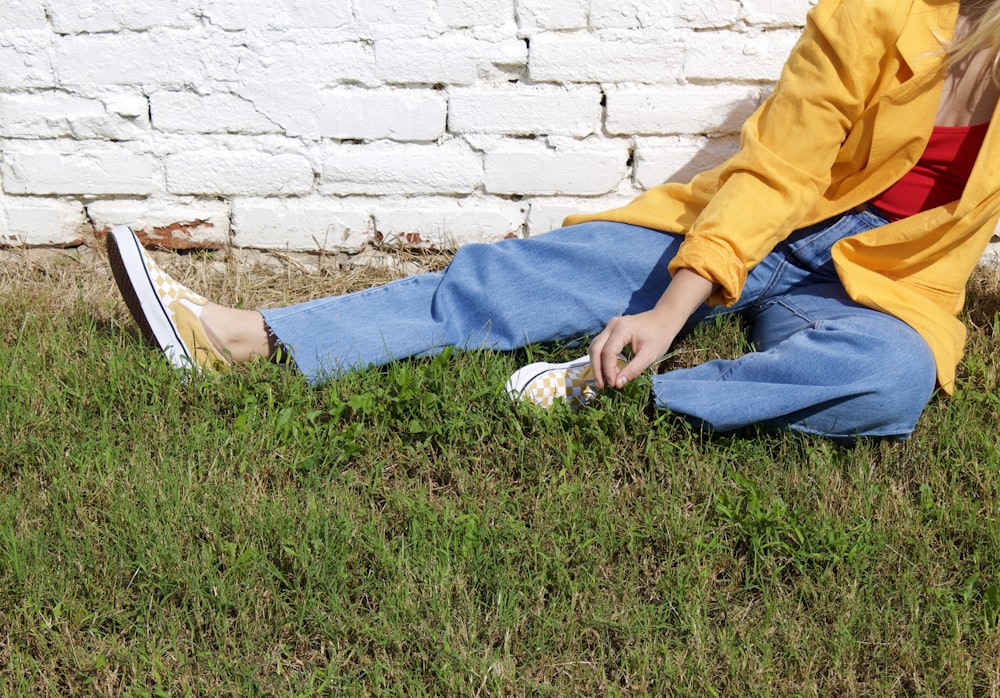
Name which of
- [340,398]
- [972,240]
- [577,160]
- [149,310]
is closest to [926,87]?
[972,240]

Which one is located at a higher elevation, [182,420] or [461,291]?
[461,291]

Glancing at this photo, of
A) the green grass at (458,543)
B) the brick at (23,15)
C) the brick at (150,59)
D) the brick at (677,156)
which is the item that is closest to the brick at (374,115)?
the brick at (150,59)

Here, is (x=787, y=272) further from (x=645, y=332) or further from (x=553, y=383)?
(x=553, y=383)

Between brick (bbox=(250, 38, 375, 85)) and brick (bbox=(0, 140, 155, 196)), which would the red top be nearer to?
brick (bbox=(250, 38, 375, 85))

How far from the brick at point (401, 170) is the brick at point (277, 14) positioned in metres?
0.35

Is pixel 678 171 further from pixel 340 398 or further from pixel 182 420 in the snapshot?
pixel 182 420

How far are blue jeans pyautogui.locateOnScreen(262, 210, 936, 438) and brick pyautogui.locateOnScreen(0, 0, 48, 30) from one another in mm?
1088

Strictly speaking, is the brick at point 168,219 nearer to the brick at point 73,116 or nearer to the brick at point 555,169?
the brick at point 73,116

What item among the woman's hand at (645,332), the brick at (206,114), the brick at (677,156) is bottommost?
the woman's hand at (645,332)

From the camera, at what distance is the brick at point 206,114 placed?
8.55ft

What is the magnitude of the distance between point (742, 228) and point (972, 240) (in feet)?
1.81

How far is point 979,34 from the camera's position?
1.83m

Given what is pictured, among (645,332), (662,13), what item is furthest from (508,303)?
(662,13)

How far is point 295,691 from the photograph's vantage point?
1458mm
